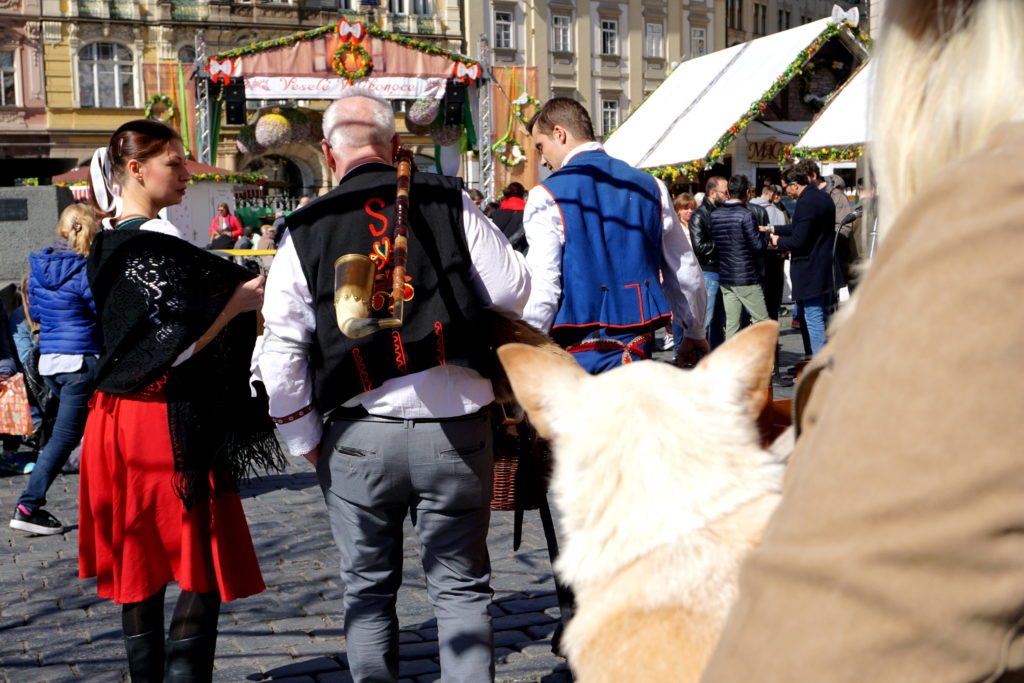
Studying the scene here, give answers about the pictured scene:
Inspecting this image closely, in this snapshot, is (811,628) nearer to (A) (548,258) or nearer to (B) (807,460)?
(B) (807,460)

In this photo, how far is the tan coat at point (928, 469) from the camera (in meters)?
0.69

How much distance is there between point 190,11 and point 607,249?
39.9 m

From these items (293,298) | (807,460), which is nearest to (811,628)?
(807,460)

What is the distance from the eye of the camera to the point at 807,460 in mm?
786

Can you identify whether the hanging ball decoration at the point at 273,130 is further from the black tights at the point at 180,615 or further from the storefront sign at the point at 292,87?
the black tights at the point at 180,615

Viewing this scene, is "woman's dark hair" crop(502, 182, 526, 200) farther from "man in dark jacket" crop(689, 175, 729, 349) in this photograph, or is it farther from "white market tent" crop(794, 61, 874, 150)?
"white market tent" crop(794, 61, 874, 150)

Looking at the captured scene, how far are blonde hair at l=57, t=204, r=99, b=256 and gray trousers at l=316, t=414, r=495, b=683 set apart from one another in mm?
3609

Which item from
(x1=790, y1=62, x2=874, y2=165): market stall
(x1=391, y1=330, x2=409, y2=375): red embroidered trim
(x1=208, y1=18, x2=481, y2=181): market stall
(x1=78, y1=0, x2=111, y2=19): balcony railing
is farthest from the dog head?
(x1=78, y1=0, x2=111, y2=19): balcony railing

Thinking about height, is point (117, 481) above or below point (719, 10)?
below

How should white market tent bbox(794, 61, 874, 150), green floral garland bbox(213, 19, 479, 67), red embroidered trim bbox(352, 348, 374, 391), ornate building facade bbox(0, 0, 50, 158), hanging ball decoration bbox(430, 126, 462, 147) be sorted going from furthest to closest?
ornate building facade bbox(0, 0, 50, 158), hanging ball decoration bbox(430, 126, 462, 147), green floral garland bbox(213, 19, 479, 67), white market tent bbox(794, 61, 874, 150), red embroidered trim bbox(352, 348, 374, 391)

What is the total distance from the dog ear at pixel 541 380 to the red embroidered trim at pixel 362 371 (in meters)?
1.71

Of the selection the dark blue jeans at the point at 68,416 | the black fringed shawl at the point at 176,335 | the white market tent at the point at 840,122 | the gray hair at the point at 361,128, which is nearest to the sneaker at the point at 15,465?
the dark blue jeans at the point at 68,416

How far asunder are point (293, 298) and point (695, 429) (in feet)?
7.10

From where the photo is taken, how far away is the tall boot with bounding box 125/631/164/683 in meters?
3.60
